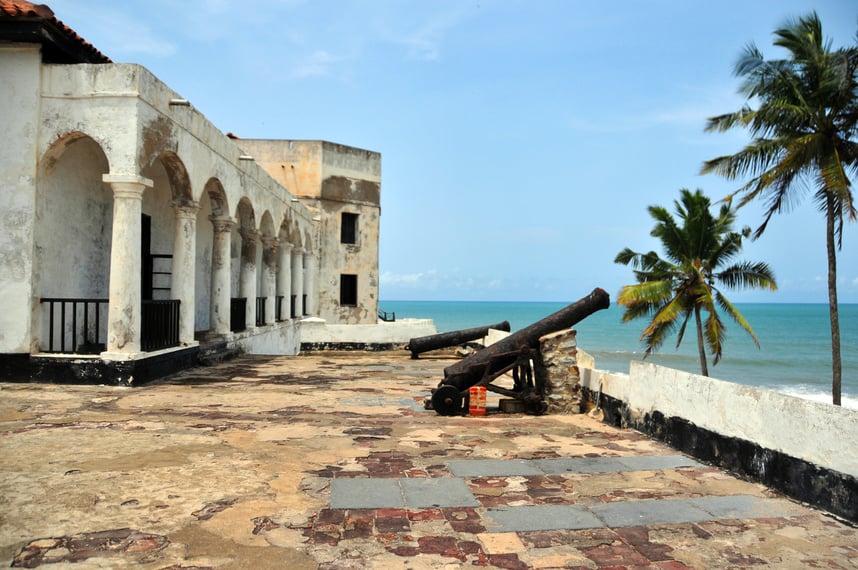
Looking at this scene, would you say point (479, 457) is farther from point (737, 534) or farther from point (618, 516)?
point (737, 534)

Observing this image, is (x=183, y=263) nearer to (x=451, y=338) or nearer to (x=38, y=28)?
(x=38, y=28)

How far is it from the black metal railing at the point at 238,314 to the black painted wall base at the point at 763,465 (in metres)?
11.3

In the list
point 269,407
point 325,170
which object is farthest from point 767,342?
point 269,407

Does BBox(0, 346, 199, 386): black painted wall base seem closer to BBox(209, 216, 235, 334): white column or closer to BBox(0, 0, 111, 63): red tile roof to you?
BBox(0, 0, 111, 63): red tile roof

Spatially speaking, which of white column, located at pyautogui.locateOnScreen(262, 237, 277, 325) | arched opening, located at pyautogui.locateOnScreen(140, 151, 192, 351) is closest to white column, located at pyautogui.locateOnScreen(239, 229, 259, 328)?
white column, located at pyautogui.locateOnScreen(262, 237, 277, 325)

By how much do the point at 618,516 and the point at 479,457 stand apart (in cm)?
173

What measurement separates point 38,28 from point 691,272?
18.5 meters

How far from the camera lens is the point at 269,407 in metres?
8.08

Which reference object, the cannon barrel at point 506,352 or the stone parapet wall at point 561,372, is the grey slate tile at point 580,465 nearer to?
the stone parapet wall at point 561,372

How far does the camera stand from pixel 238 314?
640 inches

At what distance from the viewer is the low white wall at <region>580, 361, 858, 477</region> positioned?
4.30 metres

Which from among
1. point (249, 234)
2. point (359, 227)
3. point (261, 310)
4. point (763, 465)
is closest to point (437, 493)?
point (763, 465)

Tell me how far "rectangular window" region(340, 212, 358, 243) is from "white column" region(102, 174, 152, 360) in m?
20.3

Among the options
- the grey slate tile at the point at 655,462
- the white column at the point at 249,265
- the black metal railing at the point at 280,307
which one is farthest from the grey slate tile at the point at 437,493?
the black metal railing at the point at 280,307
